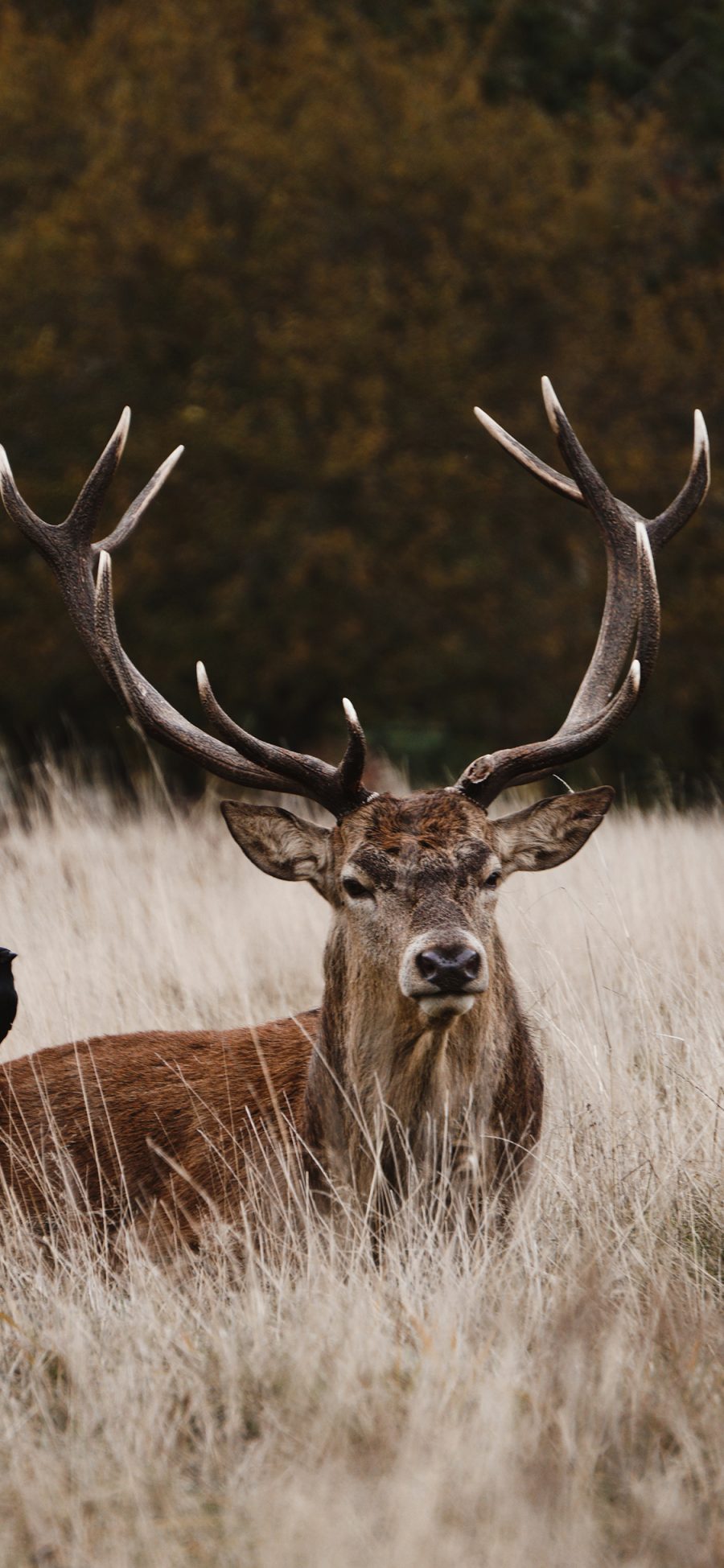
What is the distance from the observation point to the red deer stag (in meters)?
3.68

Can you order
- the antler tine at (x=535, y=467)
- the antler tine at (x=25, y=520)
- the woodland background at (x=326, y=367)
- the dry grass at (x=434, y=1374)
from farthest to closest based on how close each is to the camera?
the woodland background at (x=326, y=367) < the antler tine at (x=535, y=467) < the antler tine at (x=25, y=520) < the dry grass at (x=434, y=1374)

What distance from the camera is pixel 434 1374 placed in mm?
2686

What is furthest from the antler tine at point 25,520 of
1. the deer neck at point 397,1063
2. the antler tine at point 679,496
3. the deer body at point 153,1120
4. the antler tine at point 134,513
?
the deer neck at point 397,1063

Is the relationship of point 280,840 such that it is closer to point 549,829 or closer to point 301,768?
point 301,768

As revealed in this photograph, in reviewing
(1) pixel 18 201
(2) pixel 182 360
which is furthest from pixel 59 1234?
(1) pixel 18 201

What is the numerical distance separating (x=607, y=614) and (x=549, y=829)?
660mm

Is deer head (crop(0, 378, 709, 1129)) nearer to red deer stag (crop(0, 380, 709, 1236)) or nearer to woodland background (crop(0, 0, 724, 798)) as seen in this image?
red deer stag (crop(0, 380, 709, 1236))

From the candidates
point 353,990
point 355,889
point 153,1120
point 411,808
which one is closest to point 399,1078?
point 353,990

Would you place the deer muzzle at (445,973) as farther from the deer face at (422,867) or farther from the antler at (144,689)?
the antler at (144,689)

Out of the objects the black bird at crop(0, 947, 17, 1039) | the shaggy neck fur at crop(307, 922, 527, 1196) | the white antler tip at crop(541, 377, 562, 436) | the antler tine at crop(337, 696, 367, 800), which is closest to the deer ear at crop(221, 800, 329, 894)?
the antler tine at crop(337, 696, 367, 800)

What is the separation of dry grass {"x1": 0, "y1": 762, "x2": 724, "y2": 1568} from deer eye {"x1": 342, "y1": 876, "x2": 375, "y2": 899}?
67 centimetres

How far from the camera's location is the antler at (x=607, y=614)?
3963 mm

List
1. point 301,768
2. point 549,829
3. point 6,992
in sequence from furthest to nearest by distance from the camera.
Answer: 1. point 6,992
2. point 549,829
3. point 301,768

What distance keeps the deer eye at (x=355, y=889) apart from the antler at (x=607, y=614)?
34 centimetres
